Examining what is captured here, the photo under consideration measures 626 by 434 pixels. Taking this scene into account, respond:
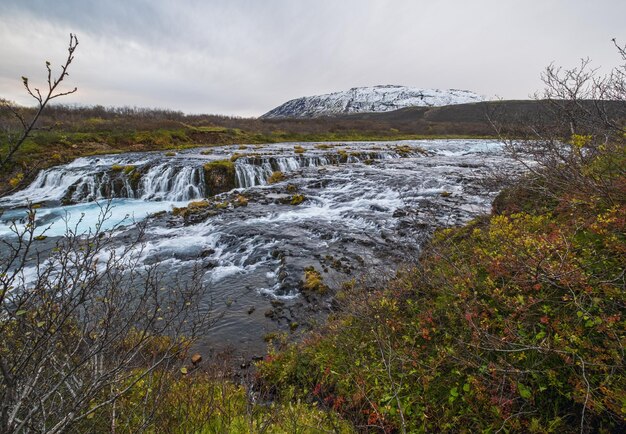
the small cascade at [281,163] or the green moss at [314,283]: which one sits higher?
the small cascade at [281,163]

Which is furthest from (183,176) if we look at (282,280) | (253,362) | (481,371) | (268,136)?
(268,136)

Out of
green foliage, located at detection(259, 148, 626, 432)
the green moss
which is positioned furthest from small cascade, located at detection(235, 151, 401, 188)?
green foliage, located at detection(259, 148, 626, 432)

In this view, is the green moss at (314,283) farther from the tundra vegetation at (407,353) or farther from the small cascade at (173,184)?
the small cascade at (173,184)

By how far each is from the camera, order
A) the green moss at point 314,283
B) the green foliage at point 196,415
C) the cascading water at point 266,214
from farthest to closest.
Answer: the cascading water at point 266,214 < the green moss at point 314,283 < the green foliage at point 196,415

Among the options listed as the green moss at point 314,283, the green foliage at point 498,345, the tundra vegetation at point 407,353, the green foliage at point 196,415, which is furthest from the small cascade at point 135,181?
the green foliage at point 498,345

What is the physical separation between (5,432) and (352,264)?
7394 millimetres

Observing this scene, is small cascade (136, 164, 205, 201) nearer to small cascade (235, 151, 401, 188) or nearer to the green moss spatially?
small cascade (235, 151, 401, 188)

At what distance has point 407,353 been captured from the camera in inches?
151

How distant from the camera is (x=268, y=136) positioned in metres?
44.3

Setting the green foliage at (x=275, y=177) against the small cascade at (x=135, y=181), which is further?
the green foliage at (x=275, y=177)

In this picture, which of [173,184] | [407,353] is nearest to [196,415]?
[407,353]

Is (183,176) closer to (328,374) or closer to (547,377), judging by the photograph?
(328,374)

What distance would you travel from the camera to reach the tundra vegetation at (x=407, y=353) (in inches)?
100

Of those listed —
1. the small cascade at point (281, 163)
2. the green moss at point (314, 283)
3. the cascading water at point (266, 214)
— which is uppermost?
the small cascade at point (281, 163)
